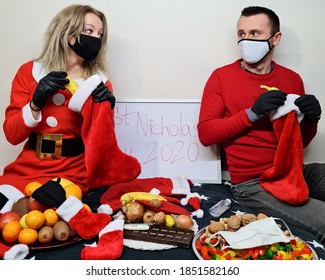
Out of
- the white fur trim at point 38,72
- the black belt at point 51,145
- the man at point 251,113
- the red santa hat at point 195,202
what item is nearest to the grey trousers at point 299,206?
the man at point 251,113

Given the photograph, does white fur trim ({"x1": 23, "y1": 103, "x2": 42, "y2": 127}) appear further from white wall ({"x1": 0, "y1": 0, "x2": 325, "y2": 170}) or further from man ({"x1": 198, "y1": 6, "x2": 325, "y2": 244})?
man ({"x1": 198, "y1": 6, "x2": 325, "y2": 244})

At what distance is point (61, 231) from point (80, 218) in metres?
0.07

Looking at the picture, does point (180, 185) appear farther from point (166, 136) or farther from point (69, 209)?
point (69, 209)

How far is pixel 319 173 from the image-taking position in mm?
1454

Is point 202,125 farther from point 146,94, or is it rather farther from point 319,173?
point 319,173

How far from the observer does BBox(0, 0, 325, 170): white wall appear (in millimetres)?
1634

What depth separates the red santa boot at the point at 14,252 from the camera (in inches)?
34.9

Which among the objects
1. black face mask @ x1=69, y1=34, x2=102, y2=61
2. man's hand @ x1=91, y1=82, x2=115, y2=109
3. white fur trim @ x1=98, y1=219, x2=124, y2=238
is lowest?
white fur trim @ x1=98, y1=219, x2=124, y2=238

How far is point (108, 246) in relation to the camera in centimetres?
93

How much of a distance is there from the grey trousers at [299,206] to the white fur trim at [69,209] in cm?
72

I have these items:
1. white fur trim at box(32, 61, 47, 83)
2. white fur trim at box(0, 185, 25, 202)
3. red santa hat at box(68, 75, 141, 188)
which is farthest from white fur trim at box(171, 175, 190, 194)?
white fur trim at box(32, 61, 47, 83)

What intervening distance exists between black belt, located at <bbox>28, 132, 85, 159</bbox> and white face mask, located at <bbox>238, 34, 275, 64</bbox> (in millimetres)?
845
